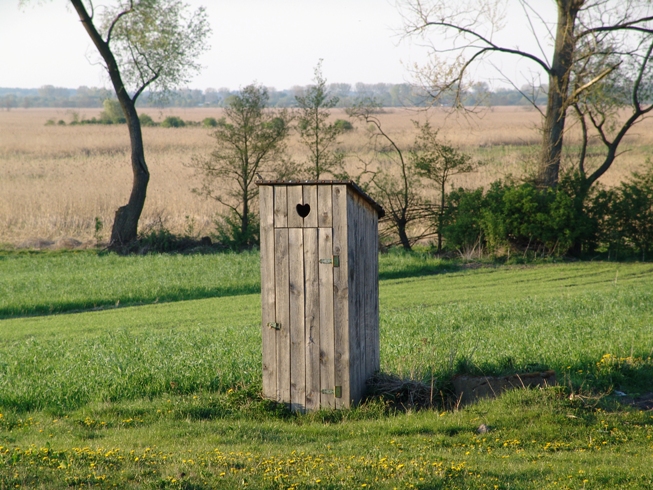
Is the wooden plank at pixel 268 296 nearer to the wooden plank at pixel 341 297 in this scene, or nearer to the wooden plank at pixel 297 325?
the wooden plank at pixel 297 325

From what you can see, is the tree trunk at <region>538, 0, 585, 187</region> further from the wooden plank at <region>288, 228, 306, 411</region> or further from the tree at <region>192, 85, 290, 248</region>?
the wooden plank at <region>288, 228, 306, 411</region>

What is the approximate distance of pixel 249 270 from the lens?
20.4 metres

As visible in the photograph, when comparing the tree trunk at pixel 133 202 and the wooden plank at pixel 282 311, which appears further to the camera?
the tree trunk at pixel 133 202

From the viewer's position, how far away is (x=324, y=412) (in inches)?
293

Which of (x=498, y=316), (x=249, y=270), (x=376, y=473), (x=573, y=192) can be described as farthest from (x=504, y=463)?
(x=573, y=192)

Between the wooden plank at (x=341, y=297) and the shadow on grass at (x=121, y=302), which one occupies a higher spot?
the wooden plank at (x=341, y=297)

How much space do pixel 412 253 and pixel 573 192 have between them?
19.6ft

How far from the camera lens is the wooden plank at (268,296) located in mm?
7691

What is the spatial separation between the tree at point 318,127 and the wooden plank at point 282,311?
1742cm

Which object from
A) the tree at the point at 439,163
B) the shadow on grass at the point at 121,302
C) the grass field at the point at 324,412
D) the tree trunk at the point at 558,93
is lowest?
the shadow on grass at the point at 121,302

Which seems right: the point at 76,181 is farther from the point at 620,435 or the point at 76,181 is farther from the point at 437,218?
the point at 620,435

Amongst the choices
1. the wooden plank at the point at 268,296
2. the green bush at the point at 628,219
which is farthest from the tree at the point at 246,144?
the wooden plank at the point at 268,296

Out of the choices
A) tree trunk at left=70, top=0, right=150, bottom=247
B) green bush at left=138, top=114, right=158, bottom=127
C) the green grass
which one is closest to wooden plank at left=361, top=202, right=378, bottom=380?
the green grass

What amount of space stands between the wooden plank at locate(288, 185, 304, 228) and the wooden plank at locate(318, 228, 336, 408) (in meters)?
0.27
